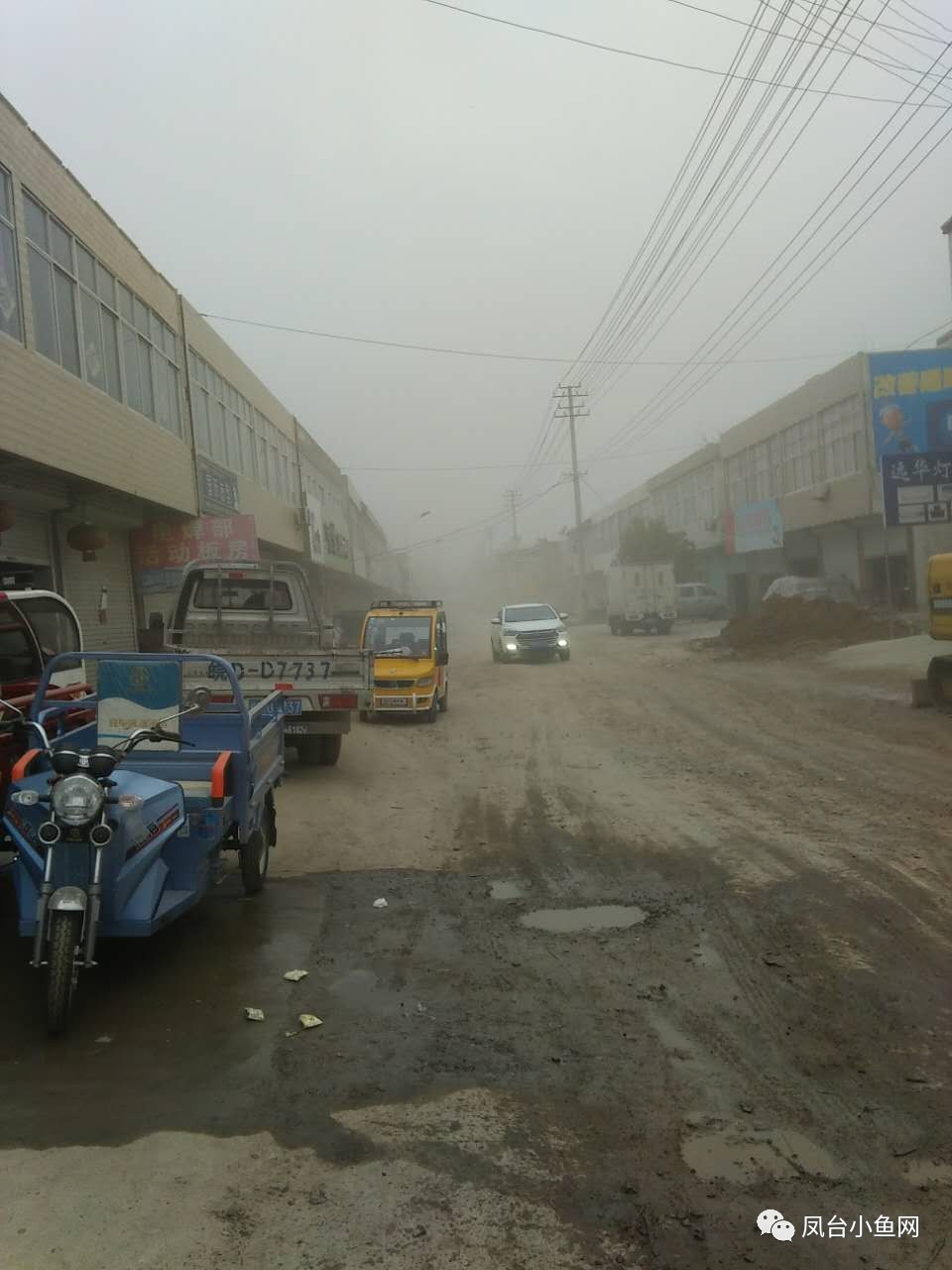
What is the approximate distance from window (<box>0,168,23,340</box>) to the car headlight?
10.7 m

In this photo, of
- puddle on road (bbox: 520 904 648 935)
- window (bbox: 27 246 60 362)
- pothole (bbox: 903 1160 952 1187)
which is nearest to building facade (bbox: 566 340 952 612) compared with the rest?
window (bbox: 27 246 60 362)

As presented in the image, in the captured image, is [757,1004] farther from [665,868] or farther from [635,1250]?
[665,868]

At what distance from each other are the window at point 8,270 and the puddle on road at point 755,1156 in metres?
13.3

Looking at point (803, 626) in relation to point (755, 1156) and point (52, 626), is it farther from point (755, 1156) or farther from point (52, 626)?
point (755, 1156)

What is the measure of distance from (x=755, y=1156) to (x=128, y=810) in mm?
Result: 3146

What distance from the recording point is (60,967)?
4.59 m

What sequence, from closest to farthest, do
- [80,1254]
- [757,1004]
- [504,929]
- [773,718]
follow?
[80,1254]
[757,1004]
[504,929]
[773,718]

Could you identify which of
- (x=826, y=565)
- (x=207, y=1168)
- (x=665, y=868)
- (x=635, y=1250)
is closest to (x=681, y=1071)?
(x=635, y=1250)

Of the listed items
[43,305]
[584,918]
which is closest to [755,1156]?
[584,918]

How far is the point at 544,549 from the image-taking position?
10744 centimetres

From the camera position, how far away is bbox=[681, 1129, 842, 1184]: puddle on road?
3.47 meters

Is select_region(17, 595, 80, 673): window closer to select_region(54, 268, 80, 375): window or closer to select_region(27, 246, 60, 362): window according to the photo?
select_region(27, 246, 60, 362): window

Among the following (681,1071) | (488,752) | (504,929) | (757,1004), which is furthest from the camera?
(488,752)

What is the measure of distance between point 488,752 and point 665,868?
257 inches
